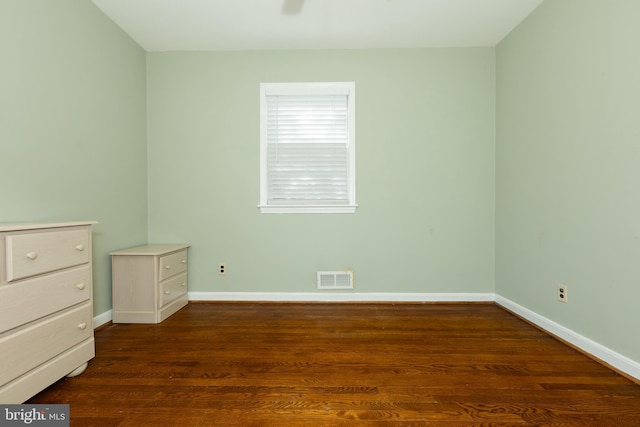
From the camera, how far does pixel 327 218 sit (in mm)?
3006

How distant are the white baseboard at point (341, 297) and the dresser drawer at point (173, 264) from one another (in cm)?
37

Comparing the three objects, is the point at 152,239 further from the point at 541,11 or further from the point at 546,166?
the point at 541,11

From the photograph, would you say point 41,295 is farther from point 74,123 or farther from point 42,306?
point 74,123

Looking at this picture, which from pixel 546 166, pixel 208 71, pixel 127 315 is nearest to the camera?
pixel 546 166

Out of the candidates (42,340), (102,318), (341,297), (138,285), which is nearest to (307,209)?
(341,297)

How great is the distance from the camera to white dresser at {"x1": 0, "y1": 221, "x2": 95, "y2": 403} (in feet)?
4.18

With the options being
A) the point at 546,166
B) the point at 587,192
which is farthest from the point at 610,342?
the point at 546,166

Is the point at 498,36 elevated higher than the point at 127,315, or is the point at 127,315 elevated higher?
the point at 498,36

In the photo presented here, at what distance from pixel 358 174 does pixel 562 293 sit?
1.92 m

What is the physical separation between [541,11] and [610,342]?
2.49 meters

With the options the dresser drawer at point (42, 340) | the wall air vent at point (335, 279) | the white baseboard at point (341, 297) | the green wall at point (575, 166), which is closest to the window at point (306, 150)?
the wall air vent at point (335, 279)

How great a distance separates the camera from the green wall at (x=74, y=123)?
5.75 feet

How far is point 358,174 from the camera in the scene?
2.99 m

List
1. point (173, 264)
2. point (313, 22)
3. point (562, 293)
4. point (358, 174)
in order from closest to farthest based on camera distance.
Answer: point (562, 293), point (313, 22), point (173, 264), point (358, 174)
